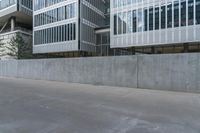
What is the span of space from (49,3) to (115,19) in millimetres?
14411

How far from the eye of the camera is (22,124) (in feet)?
16.8

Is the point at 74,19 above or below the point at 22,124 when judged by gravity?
above

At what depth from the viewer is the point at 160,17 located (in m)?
22.6

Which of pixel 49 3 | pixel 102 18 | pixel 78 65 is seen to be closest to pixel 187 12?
pixel 78 65

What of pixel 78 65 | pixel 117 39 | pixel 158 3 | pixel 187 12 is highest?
pixel 158 3

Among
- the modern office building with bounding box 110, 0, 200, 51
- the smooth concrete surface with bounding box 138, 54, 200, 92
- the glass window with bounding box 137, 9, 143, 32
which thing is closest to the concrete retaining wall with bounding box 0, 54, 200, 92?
the smooth concrete surface with bounding box 138, 54, 200, 92

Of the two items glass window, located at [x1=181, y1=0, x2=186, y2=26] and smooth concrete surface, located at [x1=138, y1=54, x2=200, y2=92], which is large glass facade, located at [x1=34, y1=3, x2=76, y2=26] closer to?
glass window, located at [x1=181, y1=0, x2=186, y2=26]

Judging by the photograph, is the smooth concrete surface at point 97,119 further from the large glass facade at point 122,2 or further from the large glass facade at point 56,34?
the large glass facade at point 56,34

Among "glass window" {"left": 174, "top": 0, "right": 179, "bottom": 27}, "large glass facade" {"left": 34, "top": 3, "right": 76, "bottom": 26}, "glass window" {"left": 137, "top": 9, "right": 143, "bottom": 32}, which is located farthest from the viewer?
"large glass facade" {"left": 34, "top": 3, "right": 76, "bottom": 26}

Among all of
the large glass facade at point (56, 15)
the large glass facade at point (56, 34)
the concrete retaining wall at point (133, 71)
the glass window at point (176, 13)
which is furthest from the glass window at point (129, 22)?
the concrete retaining wall at point (133, 71)

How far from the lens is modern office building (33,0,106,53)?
1197 inches

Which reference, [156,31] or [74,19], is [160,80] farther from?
[74,19]

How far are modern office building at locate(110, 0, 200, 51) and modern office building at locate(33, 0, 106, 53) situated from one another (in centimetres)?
617

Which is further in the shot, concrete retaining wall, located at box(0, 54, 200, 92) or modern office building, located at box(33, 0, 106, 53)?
modern office building, located at box(33, 0, 106, 53)
